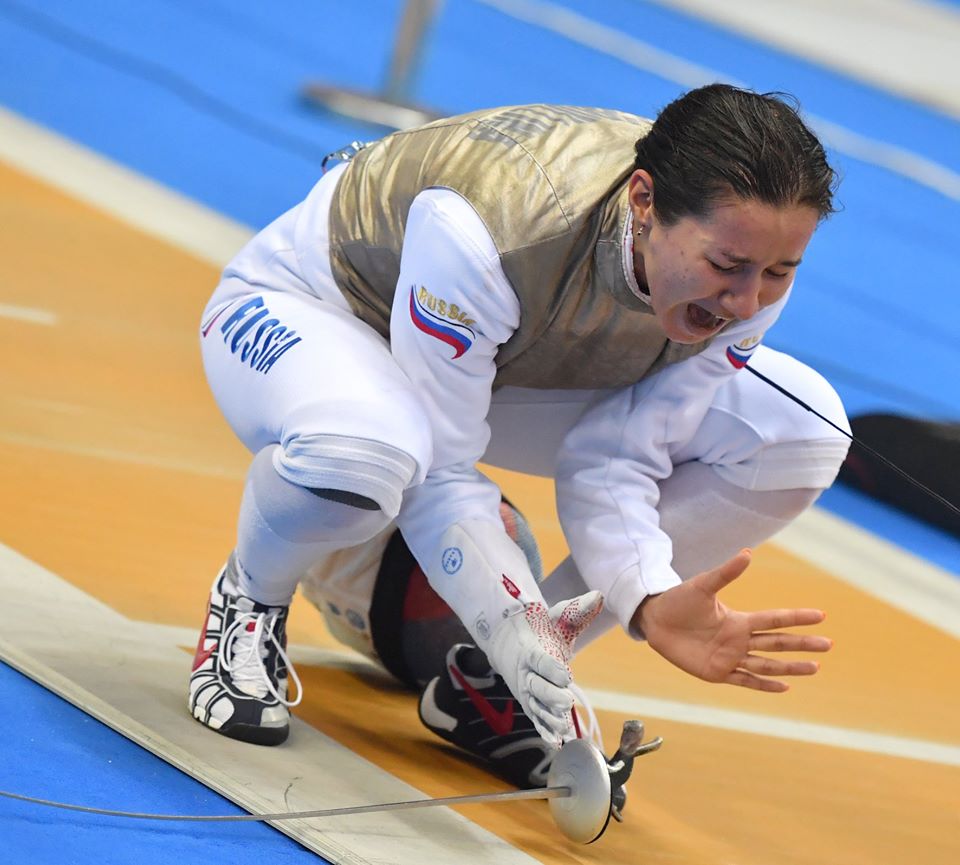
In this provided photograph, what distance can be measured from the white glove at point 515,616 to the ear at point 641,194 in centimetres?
48

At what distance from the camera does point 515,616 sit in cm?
221

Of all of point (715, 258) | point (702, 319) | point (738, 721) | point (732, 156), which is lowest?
point (738, 721)

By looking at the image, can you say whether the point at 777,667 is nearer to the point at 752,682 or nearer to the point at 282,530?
the point at 752,682

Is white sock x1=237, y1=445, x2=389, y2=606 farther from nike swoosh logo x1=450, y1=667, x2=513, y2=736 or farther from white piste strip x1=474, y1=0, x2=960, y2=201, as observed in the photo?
white piste strip x1=474, y1=0, x2=960, y2=201

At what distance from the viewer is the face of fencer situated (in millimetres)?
2043

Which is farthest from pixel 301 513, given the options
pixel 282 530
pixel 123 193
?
pixel 123 193

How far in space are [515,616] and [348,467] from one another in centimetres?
30

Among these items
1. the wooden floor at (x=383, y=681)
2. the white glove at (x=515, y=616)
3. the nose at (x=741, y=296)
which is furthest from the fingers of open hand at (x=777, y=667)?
the nose at (x=741, y=296)

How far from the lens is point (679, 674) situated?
119 inches

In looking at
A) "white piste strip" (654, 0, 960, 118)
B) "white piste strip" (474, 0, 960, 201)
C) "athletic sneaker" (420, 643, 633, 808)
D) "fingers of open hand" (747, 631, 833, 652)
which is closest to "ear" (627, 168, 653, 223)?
"fingers of open hand" (747, 631, 833, 652)

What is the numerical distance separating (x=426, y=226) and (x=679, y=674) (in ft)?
3.74

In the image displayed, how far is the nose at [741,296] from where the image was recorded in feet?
6.88

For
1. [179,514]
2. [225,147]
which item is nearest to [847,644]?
[179,514]

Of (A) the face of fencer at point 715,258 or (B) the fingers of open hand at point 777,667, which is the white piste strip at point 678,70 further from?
(B) the fingers of open hand at point 777,667
